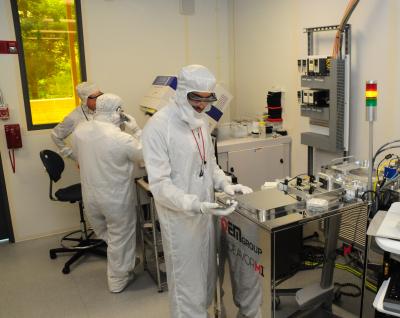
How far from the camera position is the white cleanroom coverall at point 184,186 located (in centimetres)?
187

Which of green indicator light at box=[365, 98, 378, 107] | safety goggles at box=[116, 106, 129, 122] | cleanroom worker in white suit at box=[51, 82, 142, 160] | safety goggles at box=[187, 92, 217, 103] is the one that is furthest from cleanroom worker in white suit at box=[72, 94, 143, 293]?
green indicator light at box=[365, 98, 378, 107]

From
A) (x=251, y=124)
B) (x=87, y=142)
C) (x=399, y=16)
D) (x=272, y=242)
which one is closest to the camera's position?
(x=272, y=242)

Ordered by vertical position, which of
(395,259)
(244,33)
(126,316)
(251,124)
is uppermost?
(244,33)

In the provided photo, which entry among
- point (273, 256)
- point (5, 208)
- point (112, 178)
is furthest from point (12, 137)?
point (273, 256)

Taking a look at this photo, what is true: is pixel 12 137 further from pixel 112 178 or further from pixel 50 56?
A: pixel 112 178

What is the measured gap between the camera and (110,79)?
3.70 meters

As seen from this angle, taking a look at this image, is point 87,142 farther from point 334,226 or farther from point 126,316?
point 334,226

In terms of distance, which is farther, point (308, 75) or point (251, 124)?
point (251, 124)

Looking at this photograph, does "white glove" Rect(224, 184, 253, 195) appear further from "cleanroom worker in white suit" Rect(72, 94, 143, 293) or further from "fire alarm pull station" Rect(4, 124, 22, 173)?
"fire alarm pull station" Rect(4, 124, 22, 173)

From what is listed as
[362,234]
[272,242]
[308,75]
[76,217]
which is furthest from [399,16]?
[76,217]

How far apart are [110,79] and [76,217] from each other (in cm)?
139

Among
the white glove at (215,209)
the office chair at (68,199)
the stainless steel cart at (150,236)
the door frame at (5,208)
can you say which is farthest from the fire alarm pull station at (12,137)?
the white glove at (215,209)

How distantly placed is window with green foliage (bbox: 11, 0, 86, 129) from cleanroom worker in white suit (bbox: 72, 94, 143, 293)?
3.25ft

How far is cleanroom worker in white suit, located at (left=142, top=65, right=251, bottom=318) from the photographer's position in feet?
6.13
